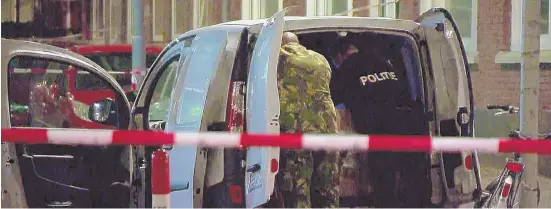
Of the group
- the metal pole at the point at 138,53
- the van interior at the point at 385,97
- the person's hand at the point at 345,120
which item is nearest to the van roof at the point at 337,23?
the van interior at the point at 385,97

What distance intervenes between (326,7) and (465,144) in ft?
46.5

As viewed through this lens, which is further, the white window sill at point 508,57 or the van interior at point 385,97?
the white window sill at point 508,57

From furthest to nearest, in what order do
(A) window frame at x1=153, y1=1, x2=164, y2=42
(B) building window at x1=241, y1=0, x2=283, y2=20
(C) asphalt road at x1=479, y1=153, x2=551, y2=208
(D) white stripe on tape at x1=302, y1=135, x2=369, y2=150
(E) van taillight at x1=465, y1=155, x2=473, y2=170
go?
(A) window frame at x1=153, y1=1, x2=164, y2=42 → (B) building window at x1=241, y1=0, x2=283, y2=20 → (C) asphalt road at x1=479, y1=153, x2=551, y2=208 → (E) van taillight at x1=465, y1=155, x2=473, y2=170 → (D) white stripe on tape at x1=302, y1=135, x2=369, y2=150

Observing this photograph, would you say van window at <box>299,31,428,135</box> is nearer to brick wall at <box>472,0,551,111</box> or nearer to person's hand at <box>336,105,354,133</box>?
person's hand at <box>336,105,354,133</box>

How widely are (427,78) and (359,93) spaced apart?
637 mm

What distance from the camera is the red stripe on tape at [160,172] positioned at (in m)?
4.47

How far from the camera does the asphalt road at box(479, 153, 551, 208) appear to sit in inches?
444

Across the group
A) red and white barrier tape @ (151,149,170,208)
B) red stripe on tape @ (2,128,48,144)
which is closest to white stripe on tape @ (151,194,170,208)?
red and white barrier tape @ (151,149,170,208)

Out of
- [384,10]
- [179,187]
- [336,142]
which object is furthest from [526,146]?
[384,10]

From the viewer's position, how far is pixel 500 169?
36.3ft

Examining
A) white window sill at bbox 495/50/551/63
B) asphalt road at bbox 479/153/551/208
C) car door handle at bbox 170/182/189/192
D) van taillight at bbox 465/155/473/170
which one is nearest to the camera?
car door handle at bbox 170/182/189/192

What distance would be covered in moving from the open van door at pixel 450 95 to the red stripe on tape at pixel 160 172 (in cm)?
254

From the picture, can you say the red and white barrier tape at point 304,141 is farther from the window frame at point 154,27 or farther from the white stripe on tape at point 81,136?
the window frame at point 154,27

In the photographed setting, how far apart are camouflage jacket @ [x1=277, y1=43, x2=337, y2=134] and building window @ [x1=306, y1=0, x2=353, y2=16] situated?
12.5m
